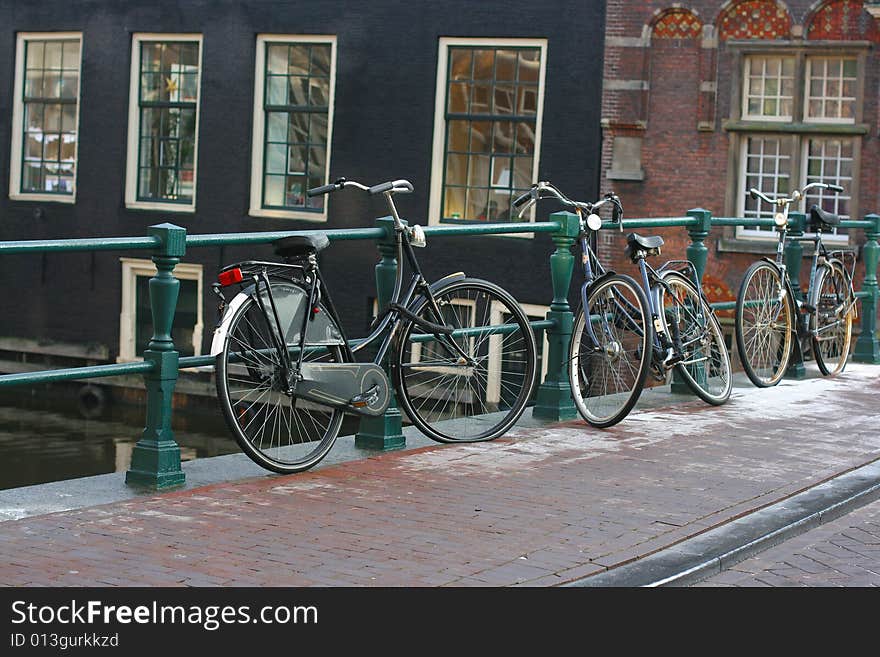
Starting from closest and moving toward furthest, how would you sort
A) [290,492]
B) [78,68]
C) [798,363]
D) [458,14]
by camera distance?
1. [290,492]
2. [798,363]
3. [458,14]
4. [78,68]

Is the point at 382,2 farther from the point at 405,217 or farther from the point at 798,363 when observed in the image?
the point at 798,363

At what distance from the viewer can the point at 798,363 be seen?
1051 centimetres

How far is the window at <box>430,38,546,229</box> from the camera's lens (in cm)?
1958

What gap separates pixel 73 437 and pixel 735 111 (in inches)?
360

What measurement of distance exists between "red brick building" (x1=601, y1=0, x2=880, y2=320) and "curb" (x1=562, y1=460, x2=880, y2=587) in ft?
36.5

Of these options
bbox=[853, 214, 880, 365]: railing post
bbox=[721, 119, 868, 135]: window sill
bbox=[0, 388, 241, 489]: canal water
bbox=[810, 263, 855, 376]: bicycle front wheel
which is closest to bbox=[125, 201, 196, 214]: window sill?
bbox=[0, 388, 241, 489]: canal water

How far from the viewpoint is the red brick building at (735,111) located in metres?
17.7

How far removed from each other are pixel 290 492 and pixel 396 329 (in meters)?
1.18

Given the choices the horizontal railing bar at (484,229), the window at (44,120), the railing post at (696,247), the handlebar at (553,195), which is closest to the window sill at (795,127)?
the railing post at (696,247)

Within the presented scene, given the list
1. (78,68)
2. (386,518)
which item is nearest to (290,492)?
(386,518)

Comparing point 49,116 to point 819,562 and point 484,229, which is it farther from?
point 819,562

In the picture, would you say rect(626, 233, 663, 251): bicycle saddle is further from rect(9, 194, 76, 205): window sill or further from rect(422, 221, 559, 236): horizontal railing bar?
rect(9, 194, 76, 205): window sill

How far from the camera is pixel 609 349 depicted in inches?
319

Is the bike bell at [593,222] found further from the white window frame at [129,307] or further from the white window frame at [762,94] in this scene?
the white window frame at [129,307]
